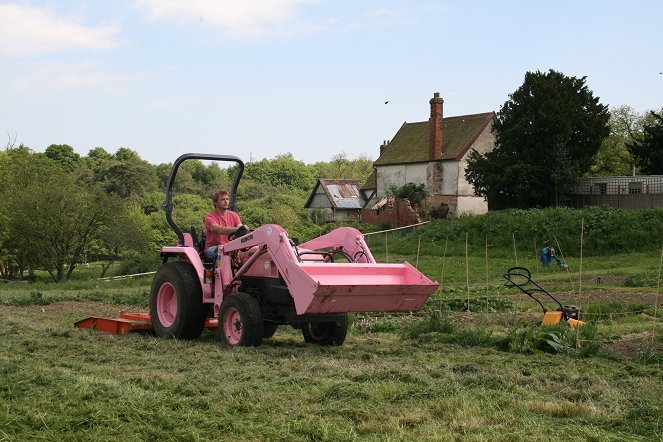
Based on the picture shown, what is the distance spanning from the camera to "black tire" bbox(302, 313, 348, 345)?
39.0 ft

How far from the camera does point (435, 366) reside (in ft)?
30.8

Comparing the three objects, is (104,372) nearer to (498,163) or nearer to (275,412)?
(275,412)

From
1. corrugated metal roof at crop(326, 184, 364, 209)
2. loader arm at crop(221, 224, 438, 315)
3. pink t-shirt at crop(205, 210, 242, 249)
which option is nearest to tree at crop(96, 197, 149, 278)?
corrugated metal roof at crop(326, 184, 364, 209)

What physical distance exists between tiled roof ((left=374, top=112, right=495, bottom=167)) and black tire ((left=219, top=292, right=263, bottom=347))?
4566 cm

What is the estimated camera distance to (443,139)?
194 ft

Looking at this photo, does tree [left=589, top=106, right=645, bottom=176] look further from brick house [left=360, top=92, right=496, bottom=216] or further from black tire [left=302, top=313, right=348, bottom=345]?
black tire [left=302, top=313, right=348, bottom=345]

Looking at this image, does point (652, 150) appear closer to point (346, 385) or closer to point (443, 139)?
point (443, 139)

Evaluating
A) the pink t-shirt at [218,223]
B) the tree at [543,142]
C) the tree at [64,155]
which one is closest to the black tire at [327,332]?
the pink t-shirt at [218,223]

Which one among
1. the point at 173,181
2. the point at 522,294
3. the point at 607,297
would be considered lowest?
the point at 522,294

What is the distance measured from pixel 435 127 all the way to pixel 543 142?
12.6 metres

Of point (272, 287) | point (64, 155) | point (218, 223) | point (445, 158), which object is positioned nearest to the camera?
point (272, 287)

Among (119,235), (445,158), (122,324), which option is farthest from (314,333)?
(445,158)

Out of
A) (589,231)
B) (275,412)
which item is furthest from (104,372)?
(589,231)

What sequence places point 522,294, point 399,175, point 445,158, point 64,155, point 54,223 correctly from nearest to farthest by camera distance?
1. point 522,294
2. point 54,223
3. point 445,158
4. point 399,175
5. point 64,155
